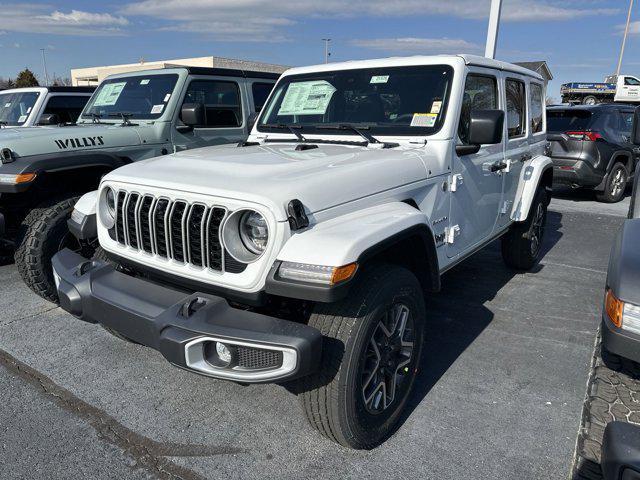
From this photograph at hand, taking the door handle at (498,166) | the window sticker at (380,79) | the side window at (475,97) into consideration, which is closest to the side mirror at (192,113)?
the window sticker at (380,79)

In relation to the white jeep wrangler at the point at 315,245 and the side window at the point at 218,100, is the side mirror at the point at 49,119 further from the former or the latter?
the white jeep wrangler at the point at 315,245

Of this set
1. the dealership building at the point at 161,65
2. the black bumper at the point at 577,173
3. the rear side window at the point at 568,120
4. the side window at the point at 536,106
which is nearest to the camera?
the side window at the point at 536,106

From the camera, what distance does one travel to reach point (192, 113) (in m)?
5.04

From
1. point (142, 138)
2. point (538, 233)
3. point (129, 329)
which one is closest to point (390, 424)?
point (129, 329)

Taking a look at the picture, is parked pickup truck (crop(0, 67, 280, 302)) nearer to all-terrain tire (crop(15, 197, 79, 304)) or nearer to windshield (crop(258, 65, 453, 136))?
all-terrain tire (crop(15, 197, 79, 304))

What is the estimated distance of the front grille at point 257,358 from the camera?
205cm

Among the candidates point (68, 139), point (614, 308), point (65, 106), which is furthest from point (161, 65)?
point (614, 308)

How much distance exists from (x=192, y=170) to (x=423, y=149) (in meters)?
1.45

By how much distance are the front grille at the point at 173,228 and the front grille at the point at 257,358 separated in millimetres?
372

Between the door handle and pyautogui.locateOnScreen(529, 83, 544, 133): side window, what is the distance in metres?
1.07

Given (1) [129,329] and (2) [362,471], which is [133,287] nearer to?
(1) [129,329]

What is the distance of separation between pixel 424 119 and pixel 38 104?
6.32 metres

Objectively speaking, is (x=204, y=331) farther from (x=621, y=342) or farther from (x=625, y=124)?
(x=625, y=124)

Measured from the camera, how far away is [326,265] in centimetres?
202
